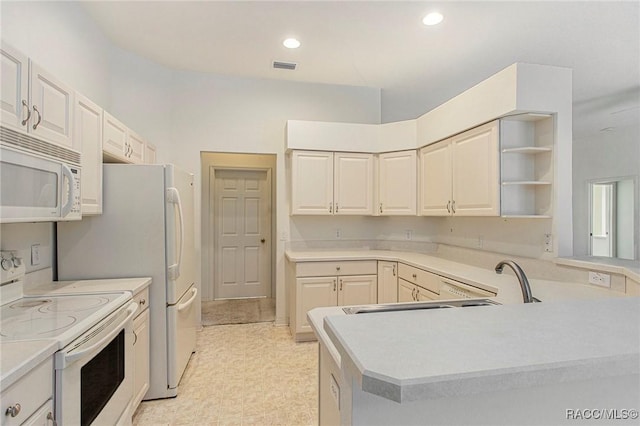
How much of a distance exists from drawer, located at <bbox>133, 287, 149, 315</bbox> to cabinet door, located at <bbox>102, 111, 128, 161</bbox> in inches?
39.3

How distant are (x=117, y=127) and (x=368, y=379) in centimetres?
257

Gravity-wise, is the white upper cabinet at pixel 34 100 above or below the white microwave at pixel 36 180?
above

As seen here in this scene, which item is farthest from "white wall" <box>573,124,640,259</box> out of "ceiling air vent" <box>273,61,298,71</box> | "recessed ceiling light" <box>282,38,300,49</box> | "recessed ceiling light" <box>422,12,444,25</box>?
"recessed ceiling light" <box>282,38,300,49</box>

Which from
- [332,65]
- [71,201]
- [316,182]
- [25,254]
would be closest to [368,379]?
[71,201]

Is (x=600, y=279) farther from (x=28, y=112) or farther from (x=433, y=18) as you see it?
(x=28, y=112)

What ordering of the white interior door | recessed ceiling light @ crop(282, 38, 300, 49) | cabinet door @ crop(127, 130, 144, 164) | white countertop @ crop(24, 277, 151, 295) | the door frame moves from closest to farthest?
white countertop @ crop(24, 277, 151, 295), cabinet door @ crop(127, 130, 144, 164), recessed ceiling light @ crop(282, 38, 300, 49), the door frame, the white interior door

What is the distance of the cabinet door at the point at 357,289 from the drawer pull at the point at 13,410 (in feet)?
8.32

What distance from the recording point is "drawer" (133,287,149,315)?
2033 millimetres

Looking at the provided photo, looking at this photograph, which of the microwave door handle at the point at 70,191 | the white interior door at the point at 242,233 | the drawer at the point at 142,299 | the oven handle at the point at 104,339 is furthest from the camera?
the white interior door at the point at 242,233

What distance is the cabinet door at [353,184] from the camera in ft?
11.8

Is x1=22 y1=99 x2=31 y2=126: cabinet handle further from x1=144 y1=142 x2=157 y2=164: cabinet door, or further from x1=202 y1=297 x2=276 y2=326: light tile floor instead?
x1=202 y1=297 x2=276 y2=326: light tile floor

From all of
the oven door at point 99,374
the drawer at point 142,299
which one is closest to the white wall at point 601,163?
the drawer at point 142,299

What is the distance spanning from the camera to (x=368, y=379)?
2.01 ft

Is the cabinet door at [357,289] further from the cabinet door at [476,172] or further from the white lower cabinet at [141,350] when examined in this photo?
the white lower cabinet at [141,350]
